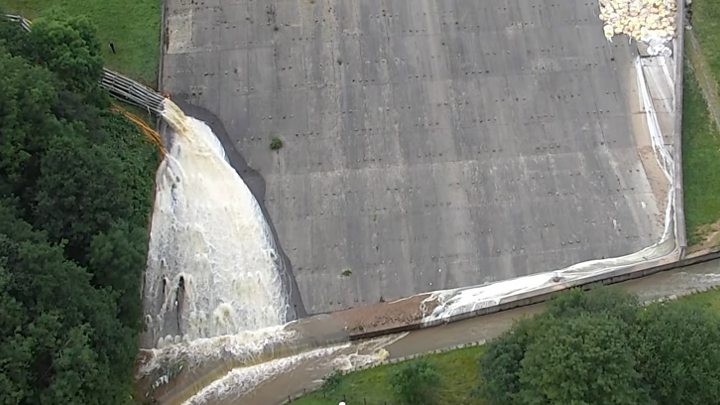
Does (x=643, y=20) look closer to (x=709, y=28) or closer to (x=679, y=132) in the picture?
(x=709, y=28)

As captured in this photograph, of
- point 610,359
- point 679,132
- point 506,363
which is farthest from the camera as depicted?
point 679,132

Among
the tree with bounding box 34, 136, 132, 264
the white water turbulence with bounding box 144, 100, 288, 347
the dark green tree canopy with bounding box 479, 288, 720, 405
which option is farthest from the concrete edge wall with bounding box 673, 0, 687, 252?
the tree with bounding box 34, 136, 132, 264

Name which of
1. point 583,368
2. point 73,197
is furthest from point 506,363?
point 73,197

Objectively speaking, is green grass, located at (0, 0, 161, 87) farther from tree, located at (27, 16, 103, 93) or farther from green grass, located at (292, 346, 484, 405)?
green grass, located at (292, 346, 484, 405)

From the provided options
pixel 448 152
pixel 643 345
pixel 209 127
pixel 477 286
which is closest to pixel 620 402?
pixel 643 345

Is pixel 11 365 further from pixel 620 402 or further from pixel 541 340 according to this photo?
pixel 620 402

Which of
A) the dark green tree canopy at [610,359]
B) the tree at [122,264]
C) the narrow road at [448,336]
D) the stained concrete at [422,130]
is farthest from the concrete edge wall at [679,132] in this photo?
the tree at [122,264]

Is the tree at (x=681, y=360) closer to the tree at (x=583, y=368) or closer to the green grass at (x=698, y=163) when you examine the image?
the tree at (x=583, y=368)
